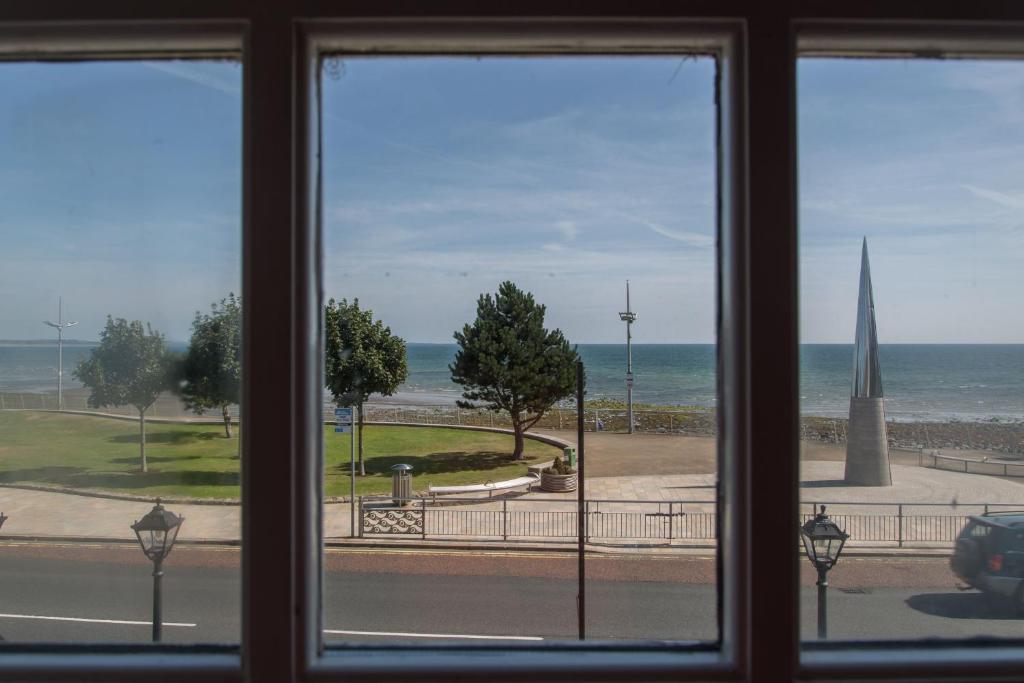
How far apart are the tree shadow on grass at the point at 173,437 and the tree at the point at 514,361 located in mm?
607

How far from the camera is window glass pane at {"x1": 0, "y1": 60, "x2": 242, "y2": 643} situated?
2.72ft

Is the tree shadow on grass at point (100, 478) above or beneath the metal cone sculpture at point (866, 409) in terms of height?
beneath

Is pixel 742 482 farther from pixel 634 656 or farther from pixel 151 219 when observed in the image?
pixel 151 219

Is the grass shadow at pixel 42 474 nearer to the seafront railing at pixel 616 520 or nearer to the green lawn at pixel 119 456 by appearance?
the green lawn at pixel 119 456

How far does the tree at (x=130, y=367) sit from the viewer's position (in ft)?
2.85

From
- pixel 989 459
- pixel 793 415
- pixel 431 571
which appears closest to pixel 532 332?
pixel 793 415

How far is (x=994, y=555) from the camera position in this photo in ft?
3.01

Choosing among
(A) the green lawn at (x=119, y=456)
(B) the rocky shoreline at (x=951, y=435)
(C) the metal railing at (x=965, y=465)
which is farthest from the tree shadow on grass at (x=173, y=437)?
(C) the metal railing at (x=965, y=465)

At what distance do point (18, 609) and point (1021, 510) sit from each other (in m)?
1.58

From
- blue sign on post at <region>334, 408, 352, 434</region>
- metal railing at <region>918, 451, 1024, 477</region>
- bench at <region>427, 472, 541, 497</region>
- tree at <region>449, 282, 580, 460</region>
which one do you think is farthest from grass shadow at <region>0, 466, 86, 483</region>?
metal railing at <region>918, 451, 1024, 477</region>

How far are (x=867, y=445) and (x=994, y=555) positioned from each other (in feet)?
0.74

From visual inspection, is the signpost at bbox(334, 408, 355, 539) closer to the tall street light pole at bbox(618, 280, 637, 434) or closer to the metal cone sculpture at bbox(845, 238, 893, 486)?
the tall street light pole at bbox(618, 280, 637, 434)

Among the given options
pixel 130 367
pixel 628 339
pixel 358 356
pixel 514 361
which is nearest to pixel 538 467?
pixel 514 361

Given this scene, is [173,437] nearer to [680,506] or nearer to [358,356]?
[358,356]
